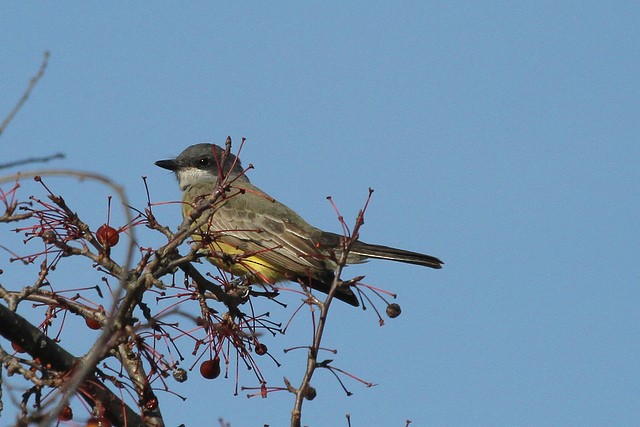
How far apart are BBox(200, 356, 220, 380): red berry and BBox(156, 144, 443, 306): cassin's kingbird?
1.79 meters

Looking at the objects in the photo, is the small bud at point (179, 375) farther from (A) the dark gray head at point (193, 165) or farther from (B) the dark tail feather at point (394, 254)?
(A) the dark gray head at point (193, 165)

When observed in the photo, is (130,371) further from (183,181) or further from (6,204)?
(183,181)

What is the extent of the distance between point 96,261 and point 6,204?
82cm

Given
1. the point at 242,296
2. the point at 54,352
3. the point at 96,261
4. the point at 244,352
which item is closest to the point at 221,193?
the point at 96,261

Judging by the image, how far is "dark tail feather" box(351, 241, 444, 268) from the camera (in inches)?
406

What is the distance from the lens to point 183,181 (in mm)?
13039

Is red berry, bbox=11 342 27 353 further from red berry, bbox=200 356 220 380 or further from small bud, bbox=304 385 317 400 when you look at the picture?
small bud, bbox=304 385 317 400

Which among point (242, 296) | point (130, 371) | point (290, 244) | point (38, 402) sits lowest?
point (38, 402)

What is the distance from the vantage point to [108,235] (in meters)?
5.59

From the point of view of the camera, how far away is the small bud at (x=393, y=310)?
5.43m

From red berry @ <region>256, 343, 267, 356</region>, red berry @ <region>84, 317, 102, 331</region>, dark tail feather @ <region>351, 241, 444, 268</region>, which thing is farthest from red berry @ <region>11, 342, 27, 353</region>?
dark tail feather @ <region>351, 241, 444, 268</region>

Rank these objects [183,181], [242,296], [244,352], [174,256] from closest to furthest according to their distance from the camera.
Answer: [174,256]
[244,352]
[242,296]
[183,181]

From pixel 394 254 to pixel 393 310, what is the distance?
5130 mm

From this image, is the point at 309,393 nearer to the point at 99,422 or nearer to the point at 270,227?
the point at 99,422
